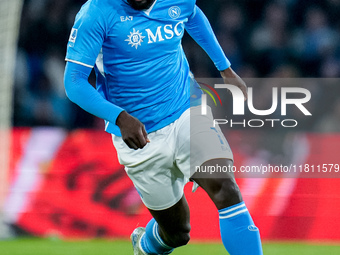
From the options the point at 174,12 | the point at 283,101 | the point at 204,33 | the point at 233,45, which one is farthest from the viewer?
the point at 233,45

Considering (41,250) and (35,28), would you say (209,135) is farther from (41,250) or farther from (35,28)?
(35,28)

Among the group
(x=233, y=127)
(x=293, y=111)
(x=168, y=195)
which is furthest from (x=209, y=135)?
(x=293, y=111)

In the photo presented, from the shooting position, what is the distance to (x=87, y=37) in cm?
318

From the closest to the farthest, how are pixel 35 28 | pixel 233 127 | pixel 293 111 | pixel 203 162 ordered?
pixel 203 162 → pixel 233 127 → pixel 293 111 → pixel 35 28

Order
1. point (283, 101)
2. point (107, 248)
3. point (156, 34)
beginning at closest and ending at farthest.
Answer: point (156, 34) → point (107, 248) → point (283, 101)

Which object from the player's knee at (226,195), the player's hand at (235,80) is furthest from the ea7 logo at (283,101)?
the player's knee at (226,195)

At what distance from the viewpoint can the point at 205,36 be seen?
389cm

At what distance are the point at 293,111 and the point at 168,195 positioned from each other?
4.00m

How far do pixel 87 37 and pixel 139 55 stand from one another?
0.35 m

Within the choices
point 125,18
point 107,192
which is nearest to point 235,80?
point 125,18

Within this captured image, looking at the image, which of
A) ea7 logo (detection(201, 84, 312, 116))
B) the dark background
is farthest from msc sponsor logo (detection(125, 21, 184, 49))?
the dark background

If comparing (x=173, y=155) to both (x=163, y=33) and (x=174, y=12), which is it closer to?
(x=163, y=33)

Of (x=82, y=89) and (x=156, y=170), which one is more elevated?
(x=82, y=89)

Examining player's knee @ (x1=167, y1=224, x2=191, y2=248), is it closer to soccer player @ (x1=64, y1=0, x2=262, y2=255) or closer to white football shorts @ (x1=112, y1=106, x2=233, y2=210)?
soccer player @ (x1=64, y1=0, x2=262, y2=255)
